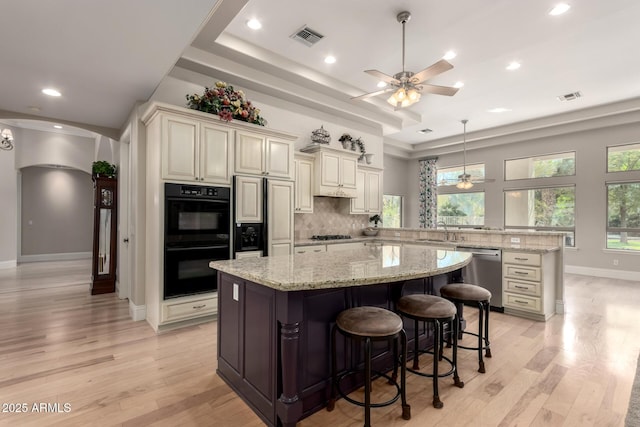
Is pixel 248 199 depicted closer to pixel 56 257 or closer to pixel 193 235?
pixel 193 235

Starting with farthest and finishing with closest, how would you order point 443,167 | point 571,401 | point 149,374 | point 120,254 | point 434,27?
point 443,167 < point 120,254 < point 434,27 < point 149,374 < point 571,401

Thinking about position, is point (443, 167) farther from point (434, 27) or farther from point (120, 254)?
point (120, 254)

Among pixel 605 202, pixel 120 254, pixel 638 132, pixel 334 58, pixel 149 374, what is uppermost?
pixel 334 58

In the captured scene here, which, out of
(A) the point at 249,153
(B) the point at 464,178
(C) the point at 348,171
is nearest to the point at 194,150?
(A) the point at 249,153

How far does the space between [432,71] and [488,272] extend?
279cm

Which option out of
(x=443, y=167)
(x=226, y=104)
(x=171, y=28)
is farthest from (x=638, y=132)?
(x=171, y=28)

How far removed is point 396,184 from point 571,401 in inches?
304

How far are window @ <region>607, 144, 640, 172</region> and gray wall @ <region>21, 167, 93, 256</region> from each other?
13.3 meters

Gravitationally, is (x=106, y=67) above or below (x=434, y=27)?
below

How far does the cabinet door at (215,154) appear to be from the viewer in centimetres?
350

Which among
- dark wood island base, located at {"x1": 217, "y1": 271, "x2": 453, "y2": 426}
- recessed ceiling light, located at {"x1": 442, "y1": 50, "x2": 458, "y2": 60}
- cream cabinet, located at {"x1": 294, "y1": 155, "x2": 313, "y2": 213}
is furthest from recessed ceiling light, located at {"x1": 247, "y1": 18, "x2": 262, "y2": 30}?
dark wood island base, located at {"x1": 217, "y1": 271, "x2": 453, "y2": 426}

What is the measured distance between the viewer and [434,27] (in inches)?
140

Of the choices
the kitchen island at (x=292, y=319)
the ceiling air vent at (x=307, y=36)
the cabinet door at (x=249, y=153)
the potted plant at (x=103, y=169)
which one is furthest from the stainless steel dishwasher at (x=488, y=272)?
the potted plant at (x=103, y=169)

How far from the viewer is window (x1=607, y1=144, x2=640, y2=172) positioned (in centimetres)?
620
